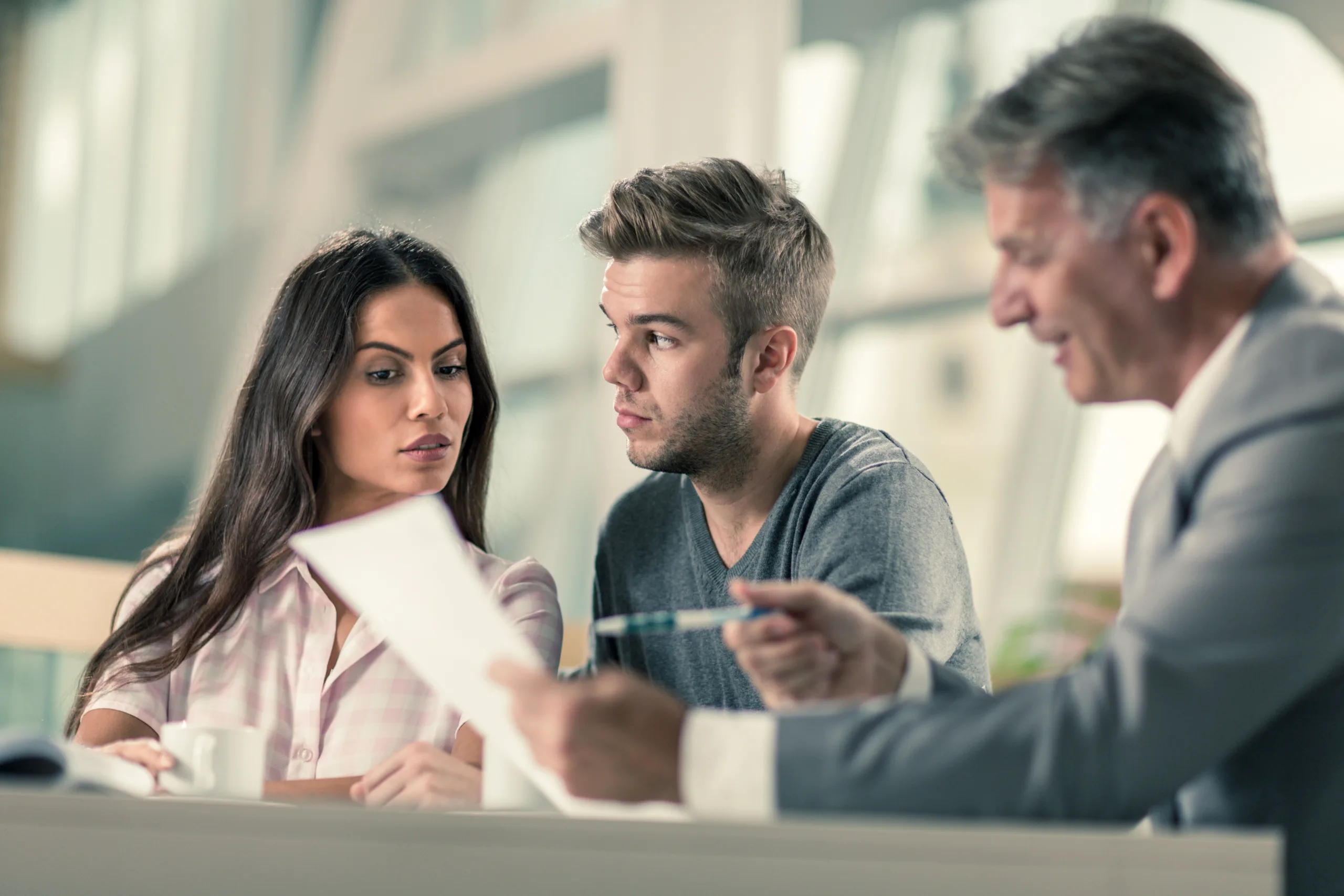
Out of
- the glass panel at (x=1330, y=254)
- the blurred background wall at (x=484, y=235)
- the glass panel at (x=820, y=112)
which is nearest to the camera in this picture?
the glass panel at (x=1330, y=254)

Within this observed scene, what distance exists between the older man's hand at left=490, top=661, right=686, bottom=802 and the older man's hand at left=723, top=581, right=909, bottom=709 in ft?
0.49

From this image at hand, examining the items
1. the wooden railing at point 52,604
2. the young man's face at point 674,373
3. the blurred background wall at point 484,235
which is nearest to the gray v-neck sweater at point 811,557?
the young man's face at point 674,373

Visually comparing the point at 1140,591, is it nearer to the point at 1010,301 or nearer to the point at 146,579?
the point at 1010,301

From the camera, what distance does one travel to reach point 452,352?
1910 mm

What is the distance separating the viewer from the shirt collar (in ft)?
3.21

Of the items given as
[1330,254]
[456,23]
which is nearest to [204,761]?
[1330,254]

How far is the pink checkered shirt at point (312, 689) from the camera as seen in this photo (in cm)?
170

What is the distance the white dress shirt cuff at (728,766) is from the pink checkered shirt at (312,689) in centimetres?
96

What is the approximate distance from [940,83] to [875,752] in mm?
4411

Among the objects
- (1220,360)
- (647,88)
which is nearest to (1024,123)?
(1220,360)

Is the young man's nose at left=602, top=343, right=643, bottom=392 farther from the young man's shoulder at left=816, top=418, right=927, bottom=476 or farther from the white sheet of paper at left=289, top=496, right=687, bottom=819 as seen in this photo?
the white sheet of paper at left=289, top=496, right=687, bottom=819

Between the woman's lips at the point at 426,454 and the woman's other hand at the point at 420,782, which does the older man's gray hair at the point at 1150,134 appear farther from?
the woman's lips at the point at 426,454

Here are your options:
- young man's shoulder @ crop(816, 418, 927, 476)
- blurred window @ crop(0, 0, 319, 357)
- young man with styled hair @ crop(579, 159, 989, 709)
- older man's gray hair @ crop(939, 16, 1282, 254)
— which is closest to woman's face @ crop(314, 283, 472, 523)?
young man with styled hair @ crop(579, 159, 989, 709)

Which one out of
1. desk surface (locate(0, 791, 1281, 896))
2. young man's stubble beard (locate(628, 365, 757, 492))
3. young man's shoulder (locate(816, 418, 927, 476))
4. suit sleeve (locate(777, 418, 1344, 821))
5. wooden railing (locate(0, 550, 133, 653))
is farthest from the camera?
wooden railing (locate(0, 550, 133, 653))
